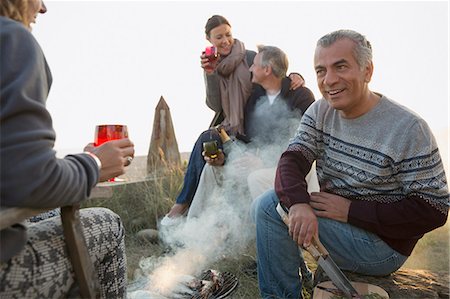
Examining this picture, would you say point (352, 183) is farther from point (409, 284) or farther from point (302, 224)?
point (409, 284)

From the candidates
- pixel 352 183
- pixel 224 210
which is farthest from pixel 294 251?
pixel 224 210

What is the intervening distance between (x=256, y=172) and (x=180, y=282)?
122 cm

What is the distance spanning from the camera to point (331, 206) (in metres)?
2.50

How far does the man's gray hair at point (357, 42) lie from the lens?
8.32 feet

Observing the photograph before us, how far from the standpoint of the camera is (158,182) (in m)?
5.88

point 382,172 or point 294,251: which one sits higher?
point 382,172

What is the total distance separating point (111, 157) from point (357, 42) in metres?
1.59

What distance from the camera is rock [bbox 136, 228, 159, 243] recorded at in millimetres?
4734

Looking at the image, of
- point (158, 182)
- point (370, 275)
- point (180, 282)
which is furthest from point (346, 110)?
point (158, 182)

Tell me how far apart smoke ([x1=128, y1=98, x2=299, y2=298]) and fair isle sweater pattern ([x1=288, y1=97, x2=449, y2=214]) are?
99cm

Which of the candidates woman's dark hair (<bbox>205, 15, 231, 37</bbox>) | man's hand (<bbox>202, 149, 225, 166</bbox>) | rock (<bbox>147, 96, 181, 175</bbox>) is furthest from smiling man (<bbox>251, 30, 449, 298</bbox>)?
rock (<bbox>147, 96, 181, 175</bbox>)

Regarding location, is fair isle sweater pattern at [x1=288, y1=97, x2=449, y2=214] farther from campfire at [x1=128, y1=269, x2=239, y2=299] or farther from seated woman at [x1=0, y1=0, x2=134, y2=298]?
seated woman at [x1=0, y1=0, x2=134, y2=298]

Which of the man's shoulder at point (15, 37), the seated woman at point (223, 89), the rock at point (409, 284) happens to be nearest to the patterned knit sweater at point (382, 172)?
the rock at point (409, 284)

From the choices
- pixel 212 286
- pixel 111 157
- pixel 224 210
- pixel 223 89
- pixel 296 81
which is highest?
pixel 296 81
